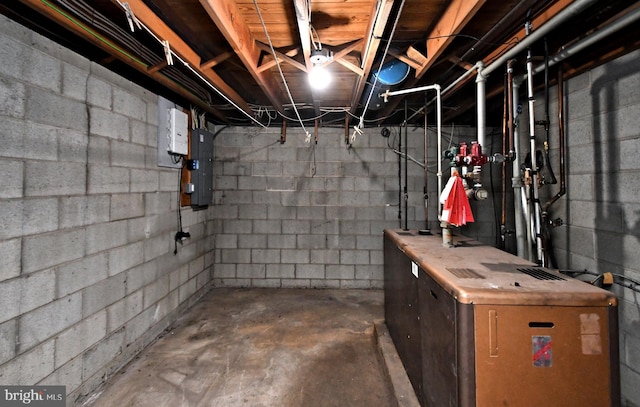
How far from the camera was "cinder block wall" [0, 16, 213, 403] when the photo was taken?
1.27 metres

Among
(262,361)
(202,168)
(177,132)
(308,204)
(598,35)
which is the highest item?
(598,35)

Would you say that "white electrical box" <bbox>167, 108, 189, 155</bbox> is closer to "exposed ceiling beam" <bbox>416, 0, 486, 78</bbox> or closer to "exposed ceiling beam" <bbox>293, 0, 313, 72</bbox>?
"exposed ceiling beam" <bbox>293, 0, 313, 72</bbox>

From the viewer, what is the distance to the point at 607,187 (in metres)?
1.66

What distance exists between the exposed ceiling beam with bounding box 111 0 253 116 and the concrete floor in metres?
2.19

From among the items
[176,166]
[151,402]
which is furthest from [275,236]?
[151,402]

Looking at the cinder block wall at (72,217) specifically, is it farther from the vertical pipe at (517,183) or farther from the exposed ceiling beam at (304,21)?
the vertical pipe at (517,183)

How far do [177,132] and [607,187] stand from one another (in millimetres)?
3388

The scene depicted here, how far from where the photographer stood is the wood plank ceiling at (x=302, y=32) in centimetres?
136

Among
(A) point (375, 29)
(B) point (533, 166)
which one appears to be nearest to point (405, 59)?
(A) point (375, 29)

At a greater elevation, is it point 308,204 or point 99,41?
point 99,41

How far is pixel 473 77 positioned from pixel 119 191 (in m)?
2.87

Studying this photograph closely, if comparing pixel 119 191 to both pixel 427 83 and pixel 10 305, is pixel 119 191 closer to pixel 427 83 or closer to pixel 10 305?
pixel 10 305

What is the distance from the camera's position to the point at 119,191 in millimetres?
1876

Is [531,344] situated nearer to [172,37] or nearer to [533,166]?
[533,166]
